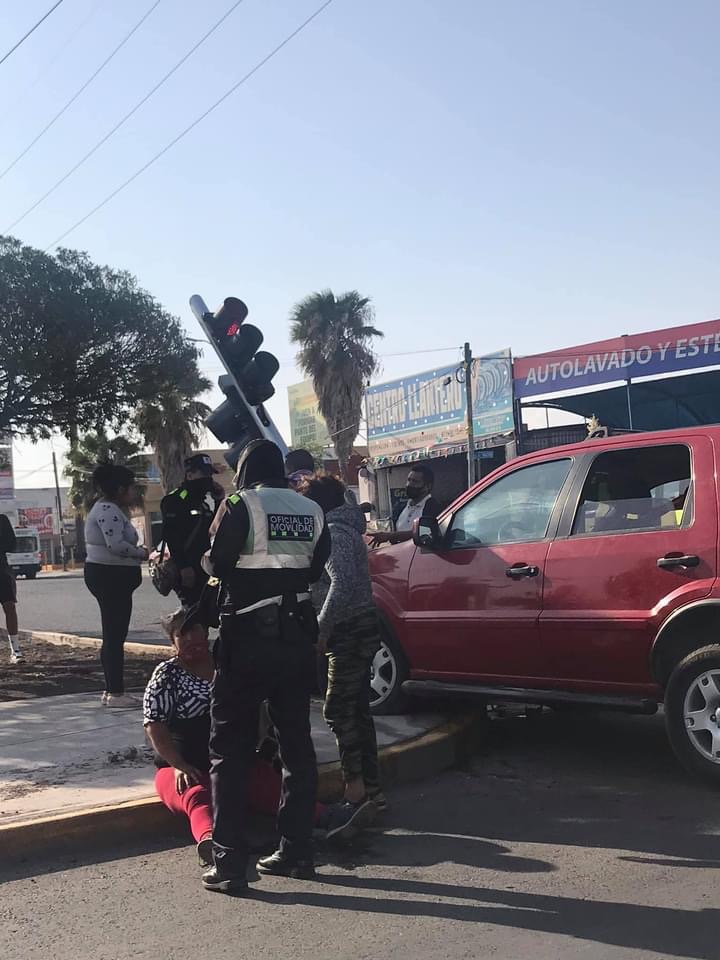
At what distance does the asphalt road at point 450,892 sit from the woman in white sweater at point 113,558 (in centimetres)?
281

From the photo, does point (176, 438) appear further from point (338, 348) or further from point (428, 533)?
point (428, 533)

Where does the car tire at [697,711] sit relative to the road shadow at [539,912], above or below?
above

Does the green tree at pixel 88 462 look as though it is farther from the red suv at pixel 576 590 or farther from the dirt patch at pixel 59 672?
the red suv at pixel 576 590

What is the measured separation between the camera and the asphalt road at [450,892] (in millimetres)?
3580

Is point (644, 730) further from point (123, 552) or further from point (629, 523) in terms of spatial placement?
point (123, 552)

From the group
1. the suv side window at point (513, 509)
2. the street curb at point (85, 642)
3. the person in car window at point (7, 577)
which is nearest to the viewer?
the suv side window at point (513, 509)

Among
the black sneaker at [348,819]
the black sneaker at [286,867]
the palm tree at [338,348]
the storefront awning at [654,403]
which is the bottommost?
the black sneaker at [286,867]

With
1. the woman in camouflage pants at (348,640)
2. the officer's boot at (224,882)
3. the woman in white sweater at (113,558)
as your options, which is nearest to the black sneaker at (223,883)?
the officer's boot at (224,882)

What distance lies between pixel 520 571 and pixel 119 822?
2657 mm

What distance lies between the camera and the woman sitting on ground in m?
4.70

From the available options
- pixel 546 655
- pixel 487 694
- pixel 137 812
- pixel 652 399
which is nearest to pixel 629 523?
pixel 546 655

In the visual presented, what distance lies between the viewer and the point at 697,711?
5.29m

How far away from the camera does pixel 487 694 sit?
20.4 feet

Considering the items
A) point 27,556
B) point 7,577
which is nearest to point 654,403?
point 7,577
